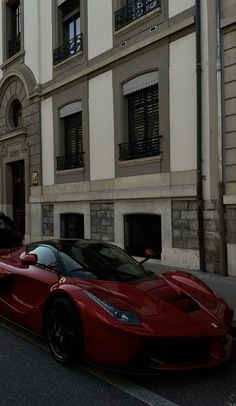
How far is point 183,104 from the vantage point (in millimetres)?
10289

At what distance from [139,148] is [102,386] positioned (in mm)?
8082

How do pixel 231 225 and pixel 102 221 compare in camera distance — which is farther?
pixel 102 221

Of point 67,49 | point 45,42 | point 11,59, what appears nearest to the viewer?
point 67,49

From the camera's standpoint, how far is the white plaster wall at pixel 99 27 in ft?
41.3

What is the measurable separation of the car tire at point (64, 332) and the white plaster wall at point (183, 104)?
591 centimetres

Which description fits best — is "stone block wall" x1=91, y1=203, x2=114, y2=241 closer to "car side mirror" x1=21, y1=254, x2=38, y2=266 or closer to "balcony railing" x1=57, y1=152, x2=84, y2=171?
"balcony railing" x1=57, y1=152, x2=84, y2=171

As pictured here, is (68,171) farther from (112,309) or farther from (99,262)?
(112,309)

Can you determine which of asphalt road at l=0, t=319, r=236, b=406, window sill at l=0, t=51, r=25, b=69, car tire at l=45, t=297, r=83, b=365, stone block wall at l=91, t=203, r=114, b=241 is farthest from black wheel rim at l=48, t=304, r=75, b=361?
window sill at l=0, t=51, r=25, b=69

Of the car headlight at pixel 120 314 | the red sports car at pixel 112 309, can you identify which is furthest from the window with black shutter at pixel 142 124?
the car headlight at pixel 120 314

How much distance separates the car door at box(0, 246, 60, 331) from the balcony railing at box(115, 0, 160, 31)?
24.6 ft

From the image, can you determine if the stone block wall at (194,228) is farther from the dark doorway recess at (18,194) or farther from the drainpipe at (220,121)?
the dark doorway recess at (18,194)

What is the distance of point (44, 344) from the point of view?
213 inches

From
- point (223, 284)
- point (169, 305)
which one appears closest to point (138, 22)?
point (223, 284)

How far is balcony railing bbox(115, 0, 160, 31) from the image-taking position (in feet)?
36.8
